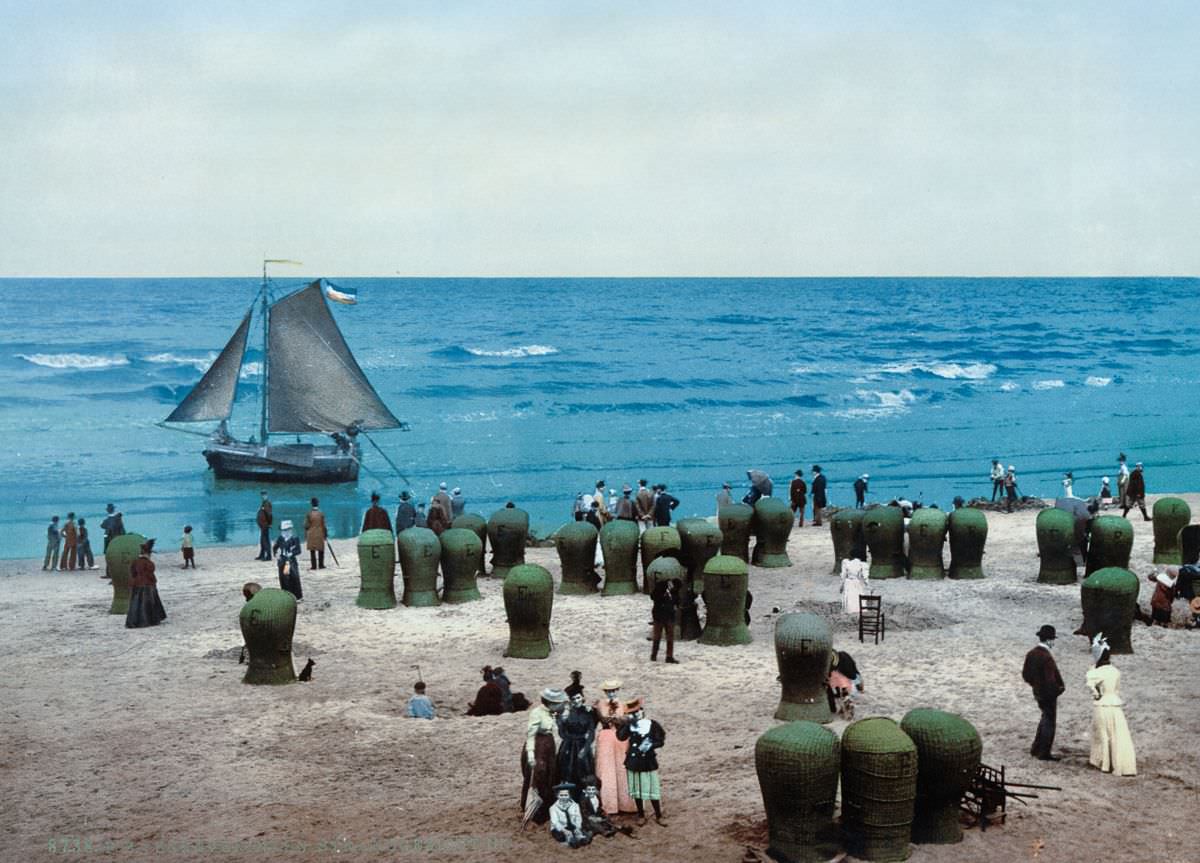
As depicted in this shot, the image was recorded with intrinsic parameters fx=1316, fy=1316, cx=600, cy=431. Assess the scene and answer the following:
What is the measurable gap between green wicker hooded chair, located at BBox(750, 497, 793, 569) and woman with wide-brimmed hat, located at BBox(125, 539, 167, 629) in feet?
37.0

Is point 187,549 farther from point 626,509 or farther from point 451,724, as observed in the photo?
point 451,724

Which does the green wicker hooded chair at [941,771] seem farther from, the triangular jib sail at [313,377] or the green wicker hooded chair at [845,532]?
the triangular jib sail at [313,377]


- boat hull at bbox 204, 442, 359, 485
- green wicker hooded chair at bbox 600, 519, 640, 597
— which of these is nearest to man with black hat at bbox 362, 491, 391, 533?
green wicker hooded chair at bbox 600, 519, 640, 597

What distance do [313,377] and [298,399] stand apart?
118 centimetres

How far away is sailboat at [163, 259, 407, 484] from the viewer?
47.2 meters

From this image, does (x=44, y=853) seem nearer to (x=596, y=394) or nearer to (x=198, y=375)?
(x=596, y=394)

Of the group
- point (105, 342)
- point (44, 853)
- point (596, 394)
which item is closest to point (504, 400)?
point (596, 394)

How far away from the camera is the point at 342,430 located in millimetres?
49344

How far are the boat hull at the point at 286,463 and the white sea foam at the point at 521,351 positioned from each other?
4875 centimetres

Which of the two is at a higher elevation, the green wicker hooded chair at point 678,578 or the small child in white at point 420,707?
the green wicker hooded chair at point 678,578

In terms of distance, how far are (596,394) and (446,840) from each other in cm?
6490

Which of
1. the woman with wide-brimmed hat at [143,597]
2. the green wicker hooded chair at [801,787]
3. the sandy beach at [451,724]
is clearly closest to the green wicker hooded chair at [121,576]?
the sandy beach at [451,724]

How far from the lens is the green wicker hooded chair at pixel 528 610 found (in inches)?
755

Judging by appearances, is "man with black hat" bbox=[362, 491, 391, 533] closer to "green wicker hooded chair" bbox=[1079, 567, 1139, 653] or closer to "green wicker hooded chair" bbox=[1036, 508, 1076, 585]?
"green wicker hooded chair" bbox=[1036, 508, 1076, 585]
